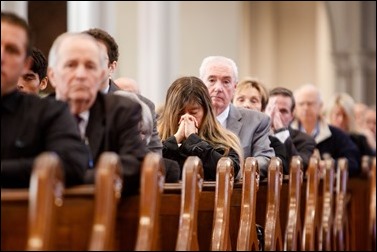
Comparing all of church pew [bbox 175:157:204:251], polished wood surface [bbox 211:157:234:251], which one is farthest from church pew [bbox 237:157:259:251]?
church pew [bbox 175:157:204:251]

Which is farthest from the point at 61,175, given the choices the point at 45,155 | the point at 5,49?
the point at 5,49

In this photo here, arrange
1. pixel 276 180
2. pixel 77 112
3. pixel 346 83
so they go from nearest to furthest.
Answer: pixel 77 112 < pixel 276 180 < pixel 346 83

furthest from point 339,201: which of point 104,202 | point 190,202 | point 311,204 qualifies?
point 104,202

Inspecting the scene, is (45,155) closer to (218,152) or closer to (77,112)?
(77,112)

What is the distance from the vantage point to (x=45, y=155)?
15.9ft

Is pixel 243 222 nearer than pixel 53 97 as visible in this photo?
No

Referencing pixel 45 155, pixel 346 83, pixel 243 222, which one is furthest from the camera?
pixel 346 83

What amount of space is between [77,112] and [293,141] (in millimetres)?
6150

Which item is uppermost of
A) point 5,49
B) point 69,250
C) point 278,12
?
point 278,12

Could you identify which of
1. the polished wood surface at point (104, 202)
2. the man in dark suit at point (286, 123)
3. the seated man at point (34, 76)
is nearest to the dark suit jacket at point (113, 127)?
the polished wood surface at point (104, 202)

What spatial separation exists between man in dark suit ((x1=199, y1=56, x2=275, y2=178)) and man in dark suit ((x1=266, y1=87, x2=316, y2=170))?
1.41m

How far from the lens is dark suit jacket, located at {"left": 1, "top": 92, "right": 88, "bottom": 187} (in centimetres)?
553

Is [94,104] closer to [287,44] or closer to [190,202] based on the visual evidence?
[190,202]

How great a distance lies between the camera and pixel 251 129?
9539 millimetres
